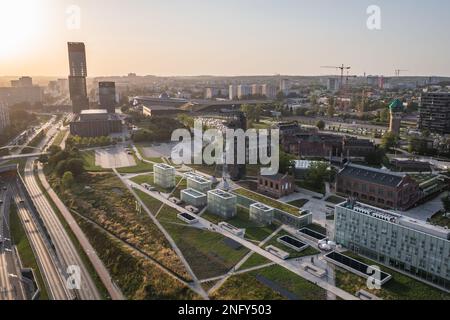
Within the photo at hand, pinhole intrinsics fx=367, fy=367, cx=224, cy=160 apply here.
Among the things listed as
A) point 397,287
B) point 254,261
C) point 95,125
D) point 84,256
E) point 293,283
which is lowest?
point 84,256

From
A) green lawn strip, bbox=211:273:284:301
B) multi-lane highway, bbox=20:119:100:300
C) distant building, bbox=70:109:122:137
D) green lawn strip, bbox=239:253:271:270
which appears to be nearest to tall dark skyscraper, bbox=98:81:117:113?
distant building, bbox=70:109:122:137

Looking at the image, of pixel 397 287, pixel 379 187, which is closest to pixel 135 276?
pixel 397 287

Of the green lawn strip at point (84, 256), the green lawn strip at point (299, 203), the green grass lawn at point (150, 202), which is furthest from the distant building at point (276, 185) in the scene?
the green lawn strip at point (84, 256)

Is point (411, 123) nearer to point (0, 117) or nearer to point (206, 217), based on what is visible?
point (206, 217)

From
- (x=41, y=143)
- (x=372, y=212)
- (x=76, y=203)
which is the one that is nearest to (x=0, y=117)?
(x=41, y=143)

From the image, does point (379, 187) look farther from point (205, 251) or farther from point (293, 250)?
point (205, 251)

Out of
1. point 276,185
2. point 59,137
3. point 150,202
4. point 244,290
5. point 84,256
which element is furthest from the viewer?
point 59,137

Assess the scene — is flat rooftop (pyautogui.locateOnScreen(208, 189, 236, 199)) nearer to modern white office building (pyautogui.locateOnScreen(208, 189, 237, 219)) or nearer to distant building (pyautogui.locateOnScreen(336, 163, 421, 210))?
modern white office building (pyautogui.locateOnScreen(208, 189, 237, 219))

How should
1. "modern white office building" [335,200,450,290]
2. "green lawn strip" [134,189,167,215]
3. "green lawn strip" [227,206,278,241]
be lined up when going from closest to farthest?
"modern white office building" [335,200,450,290]
"green lawn strip" [227,206,278,241]
"green lawn strip" [134,189,167,215]
